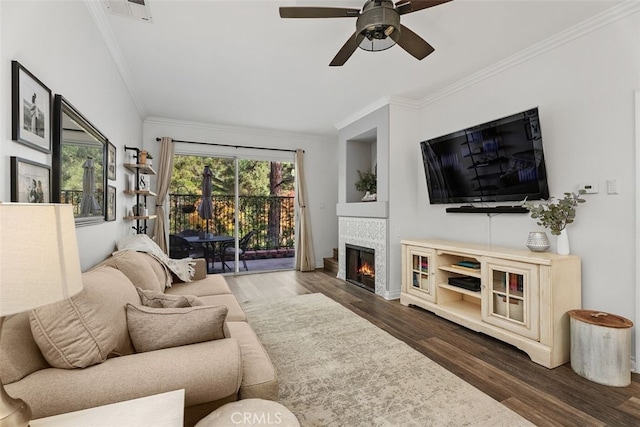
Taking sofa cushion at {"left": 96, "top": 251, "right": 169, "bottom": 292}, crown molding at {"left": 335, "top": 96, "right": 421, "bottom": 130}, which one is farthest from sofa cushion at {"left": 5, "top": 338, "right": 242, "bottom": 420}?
crown molding at {"left": 335, "top": 96, "right": 421, "bottom": 130}

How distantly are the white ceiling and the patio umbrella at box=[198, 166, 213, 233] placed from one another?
4.24ft

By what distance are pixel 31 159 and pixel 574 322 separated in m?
3.53

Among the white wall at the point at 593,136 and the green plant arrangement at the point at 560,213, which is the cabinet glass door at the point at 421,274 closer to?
the white wall at the point at 593,136

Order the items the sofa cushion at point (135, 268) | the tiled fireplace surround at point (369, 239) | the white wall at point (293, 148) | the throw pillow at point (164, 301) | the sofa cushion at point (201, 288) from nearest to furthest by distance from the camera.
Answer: the throw pillow at point (164, 301) < the sofa cushion at point (135, 268) < the sofa cushion at point (201, 288) < the tiled fireplace surround at point (369, 239) < the white wall at point (293, 148)

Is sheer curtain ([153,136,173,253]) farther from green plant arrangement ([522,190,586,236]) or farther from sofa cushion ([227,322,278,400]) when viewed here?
green plant arrangement ([522,190,586,236])

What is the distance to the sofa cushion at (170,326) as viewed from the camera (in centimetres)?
132

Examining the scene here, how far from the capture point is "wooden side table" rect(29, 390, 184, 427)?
882 mm

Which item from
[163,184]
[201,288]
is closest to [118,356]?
[201,288]

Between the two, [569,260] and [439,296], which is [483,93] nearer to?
[569,260]

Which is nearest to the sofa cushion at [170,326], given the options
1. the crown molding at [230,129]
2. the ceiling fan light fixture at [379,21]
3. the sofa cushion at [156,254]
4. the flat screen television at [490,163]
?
the sofa cushion at [156,254]

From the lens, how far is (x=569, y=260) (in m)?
2.35

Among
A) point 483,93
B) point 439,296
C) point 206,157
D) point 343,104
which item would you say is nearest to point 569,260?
point 439,296

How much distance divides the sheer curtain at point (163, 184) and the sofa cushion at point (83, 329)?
3.73 metres

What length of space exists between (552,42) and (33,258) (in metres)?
3.76
